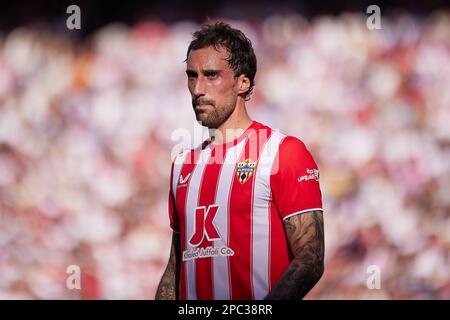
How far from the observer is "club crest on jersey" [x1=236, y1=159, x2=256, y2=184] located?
8.34 ft

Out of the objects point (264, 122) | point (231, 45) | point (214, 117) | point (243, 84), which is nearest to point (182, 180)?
point (214, 117)

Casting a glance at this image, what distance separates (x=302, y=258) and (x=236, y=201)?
316 millimetres

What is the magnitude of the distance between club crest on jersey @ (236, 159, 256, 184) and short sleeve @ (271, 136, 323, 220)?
9cm

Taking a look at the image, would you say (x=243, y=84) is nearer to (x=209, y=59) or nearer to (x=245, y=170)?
(x=209, y=59)

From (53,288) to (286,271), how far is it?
272 centimetres

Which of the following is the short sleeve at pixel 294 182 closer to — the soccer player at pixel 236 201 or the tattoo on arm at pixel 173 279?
the soccer player at pixel 236 201

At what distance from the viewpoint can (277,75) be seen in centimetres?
477

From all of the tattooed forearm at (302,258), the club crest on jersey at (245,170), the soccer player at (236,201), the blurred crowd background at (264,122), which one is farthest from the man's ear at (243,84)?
the blurred crowd background at (264,122)

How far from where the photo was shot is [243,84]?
2.75 meters

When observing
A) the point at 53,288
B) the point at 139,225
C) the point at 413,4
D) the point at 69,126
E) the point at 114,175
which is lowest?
the point at 53,288

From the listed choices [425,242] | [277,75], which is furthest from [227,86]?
[425,242]

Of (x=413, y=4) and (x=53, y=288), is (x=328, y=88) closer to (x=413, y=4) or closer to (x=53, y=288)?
(x=413, y=4)

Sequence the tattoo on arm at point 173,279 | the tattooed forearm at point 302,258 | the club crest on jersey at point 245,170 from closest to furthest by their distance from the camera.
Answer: the tattooed forearm at point 302,258, the club crest on jersey at point 245,170, the tattoo on arm at point 173,279

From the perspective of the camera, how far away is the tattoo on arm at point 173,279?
2762 mm
